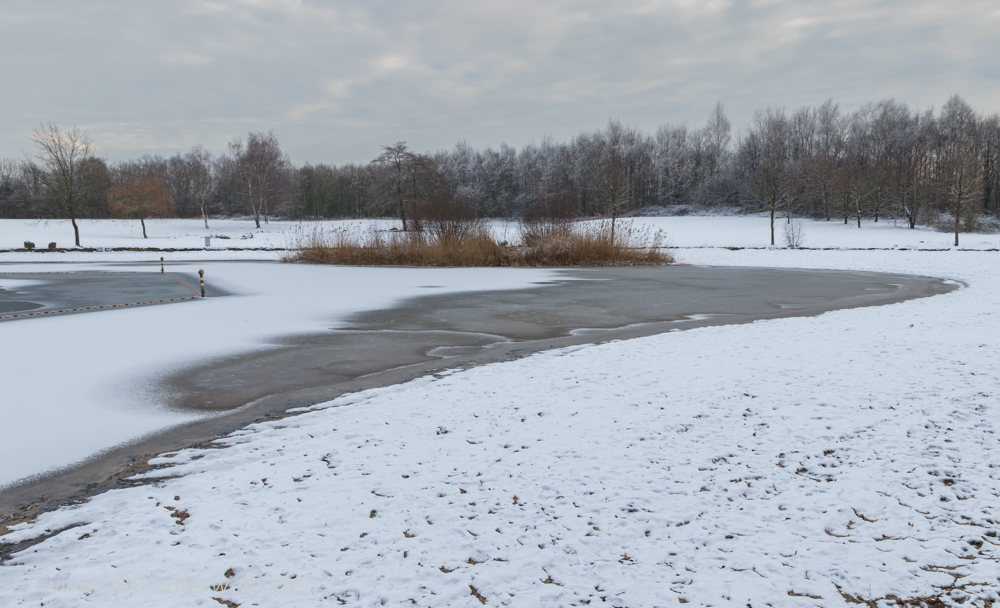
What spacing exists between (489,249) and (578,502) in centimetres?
1902

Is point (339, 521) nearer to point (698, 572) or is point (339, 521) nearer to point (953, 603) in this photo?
point (698, 572)

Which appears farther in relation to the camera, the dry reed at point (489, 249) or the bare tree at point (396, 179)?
the bare tree at point (396, 179)

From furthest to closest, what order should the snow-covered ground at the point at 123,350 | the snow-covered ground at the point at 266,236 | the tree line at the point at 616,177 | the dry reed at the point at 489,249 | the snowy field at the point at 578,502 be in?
the tree line at the point at 616,177
the snow-covered ground at the point at 266,236
the dry reed at the point at 489,249
the snow-covered ground at the point at 123,350
the snowy field at the point at 578,502

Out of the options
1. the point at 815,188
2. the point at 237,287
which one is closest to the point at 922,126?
the point at 815,188

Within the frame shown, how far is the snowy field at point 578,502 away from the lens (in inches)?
107

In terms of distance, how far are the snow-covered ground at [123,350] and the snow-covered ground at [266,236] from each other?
15.5 meters

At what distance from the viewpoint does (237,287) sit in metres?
15.3

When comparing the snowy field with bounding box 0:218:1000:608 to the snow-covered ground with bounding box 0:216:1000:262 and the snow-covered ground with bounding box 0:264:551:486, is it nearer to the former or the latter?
the snow-covered ground with bounding box 0:264:551:486

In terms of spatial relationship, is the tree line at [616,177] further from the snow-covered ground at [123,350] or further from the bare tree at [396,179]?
the snow-covered ground at [123,350]

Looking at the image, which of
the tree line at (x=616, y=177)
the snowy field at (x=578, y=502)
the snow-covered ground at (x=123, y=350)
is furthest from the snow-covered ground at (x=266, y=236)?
the snowy field at (x=578, y=502)

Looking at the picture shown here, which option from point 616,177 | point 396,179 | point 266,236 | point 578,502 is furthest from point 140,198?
point 578,502

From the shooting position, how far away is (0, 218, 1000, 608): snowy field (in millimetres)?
2729

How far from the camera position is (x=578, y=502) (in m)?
3.48

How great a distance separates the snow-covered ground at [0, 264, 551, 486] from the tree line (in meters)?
10.9
